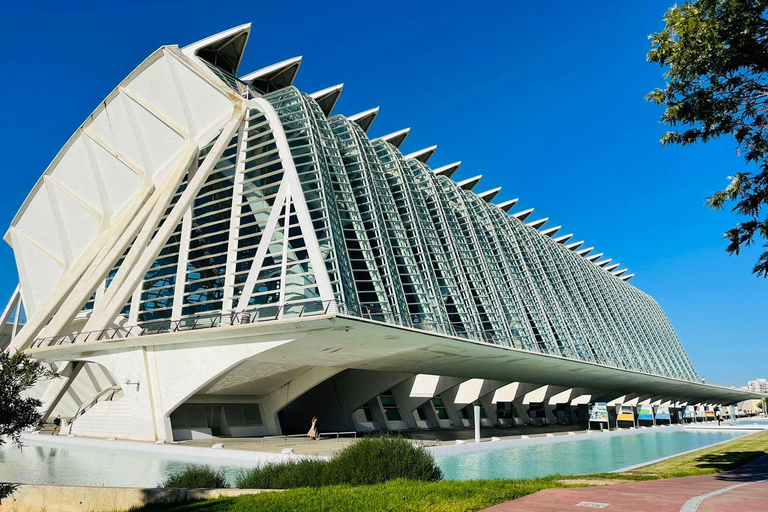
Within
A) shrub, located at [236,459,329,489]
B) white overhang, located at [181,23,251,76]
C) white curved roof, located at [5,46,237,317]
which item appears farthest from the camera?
white overhang, located at [181,23,251,76]

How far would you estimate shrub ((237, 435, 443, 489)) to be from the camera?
13.0 metres

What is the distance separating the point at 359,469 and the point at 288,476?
63.8 inches

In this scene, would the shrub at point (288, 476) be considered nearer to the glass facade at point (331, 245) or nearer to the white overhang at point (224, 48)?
the glass facade at point (331, 245)

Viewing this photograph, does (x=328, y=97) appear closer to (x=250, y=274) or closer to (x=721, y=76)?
(x=250, y=274)

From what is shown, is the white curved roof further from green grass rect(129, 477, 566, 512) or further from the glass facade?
green grass rect(129, 477, 566, 512)

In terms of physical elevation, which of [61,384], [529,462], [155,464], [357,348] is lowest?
[529,462]

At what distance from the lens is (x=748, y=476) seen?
13477 millimetres

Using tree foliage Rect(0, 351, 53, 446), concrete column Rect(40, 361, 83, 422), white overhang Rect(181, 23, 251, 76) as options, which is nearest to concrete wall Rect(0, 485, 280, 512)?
tree foliage Rect(0, 351, 53, 446)

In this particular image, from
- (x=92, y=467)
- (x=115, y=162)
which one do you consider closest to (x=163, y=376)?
(x=92, y=467)

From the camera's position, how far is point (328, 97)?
42469 mm

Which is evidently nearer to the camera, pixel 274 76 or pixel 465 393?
pixel 274 76

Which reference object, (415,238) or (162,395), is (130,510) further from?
(415,238)

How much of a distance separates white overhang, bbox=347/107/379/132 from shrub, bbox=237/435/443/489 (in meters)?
34.9

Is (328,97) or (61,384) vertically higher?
(328,97)
